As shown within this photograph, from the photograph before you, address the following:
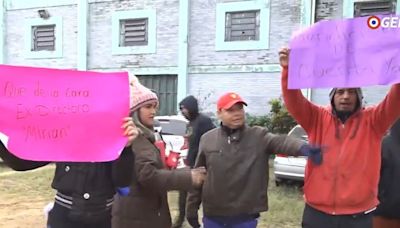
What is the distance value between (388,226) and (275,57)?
10723 mm

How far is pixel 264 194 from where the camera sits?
3.59 m

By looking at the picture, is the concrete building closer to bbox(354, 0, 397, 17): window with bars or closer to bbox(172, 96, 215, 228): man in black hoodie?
bbox(354, 0, 397, 17): window with bars

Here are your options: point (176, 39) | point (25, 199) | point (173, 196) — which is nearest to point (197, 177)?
point (173, 196)

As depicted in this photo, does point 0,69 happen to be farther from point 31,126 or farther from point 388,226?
point 388,226

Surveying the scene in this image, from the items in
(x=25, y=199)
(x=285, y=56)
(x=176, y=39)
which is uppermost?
(x=176, y=39)

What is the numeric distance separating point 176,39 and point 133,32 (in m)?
1.62

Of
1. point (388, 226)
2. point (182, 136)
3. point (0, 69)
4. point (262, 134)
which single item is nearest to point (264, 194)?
point (262, 134)

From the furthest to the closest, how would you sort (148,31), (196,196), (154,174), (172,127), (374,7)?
(148,31) → (374,7) → (172,127) → (196,196) → (154,174)

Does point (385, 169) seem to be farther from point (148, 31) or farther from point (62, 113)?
point (148, 31)

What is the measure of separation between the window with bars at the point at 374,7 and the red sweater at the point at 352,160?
1035 cm

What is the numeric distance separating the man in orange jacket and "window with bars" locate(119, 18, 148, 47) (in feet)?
43.0

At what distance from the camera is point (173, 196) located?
806cm

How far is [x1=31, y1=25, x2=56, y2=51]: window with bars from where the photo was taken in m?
17.3

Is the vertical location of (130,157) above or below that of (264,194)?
above
